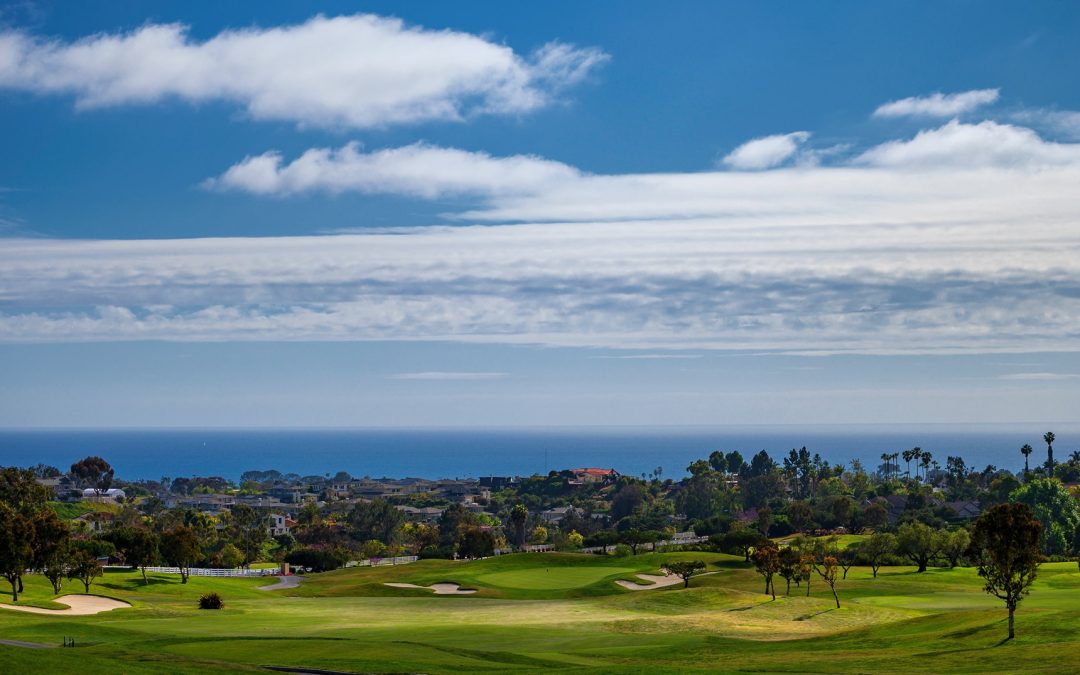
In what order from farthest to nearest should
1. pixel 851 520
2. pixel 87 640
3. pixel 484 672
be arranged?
pixel 851 520 < pixel 87 640 < pixel 484 672

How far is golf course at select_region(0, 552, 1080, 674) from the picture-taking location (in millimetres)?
41812

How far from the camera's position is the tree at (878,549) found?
106188 millimetres

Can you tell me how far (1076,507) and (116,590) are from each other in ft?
395

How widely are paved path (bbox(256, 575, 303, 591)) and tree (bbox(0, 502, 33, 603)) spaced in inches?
899

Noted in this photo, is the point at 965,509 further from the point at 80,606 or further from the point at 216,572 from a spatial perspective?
the point at 80,606

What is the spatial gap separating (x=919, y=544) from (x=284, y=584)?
6154cm

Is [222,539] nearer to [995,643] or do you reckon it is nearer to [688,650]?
[688,650]

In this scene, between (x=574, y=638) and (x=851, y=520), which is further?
(x=851, y=520)

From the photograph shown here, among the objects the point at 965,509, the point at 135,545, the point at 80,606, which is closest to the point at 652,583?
the point at 135,545

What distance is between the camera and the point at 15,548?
71.1 m

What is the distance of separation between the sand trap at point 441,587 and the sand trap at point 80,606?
24.0m

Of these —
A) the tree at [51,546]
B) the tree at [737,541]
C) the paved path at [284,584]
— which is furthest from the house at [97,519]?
the tree at [737,541]

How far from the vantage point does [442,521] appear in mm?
197875

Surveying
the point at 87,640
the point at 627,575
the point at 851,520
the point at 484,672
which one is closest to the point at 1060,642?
the point at 484,672
